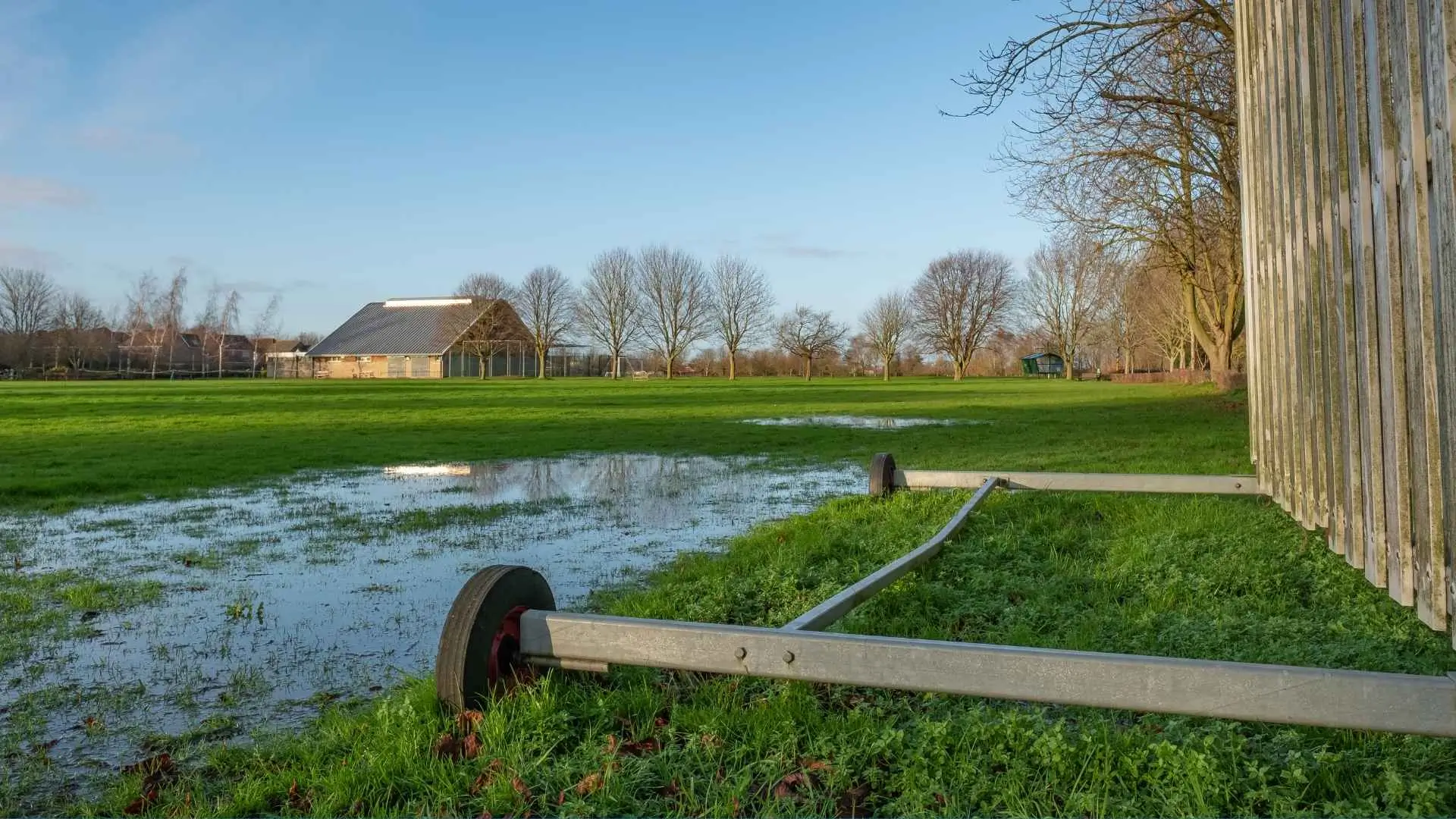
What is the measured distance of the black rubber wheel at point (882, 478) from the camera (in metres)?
9.37

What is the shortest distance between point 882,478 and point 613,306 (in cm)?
7879

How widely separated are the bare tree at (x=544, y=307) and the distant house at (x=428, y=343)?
117 cm

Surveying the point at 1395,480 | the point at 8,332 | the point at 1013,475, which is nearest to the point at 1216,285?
the point at 1013,475

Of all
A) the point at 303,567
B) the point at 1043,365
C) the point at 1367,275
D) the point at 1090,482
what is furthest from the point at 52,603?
the point at 1043,365

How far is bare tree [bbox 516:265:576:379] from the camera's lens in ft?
280

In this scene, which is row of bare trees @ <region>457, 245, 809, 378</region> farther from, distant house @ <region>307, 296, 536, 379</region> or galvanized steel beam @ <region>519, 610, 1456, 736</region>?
galvanized steel beam @ <region>519, 610, 1456, 736</region>

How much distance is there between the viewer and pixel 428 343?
8638 centimetres

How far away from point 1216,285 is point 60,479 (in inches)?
1136

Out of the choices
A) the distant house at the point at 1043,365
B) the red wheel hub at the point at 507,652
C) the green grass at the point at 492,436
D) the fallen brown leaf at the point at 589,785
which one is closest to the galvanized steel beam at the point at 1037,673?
the red wheel hub at the point at 507,652

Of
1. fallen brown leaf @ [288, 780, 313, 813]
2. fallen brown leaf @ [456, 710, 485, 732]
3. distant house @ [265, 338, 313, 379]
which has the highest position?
distant house @ [265, 338, 313, 379]

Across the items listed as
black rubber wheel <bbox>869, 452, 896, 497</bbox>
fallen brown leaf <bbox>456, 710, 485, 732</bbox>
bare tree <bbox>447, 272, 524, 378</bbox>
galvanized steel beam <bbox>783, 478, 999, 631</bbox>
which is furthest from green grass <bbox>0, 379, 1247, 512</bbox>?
bare tree <bbox>447, 272, 524, 378</bbox>

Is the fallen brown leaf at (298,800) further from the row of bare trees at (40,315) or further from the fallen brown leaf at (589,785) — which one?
the row of bare trees at (40,315)

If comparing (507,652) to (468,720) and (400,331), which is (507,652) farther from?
(400,331)

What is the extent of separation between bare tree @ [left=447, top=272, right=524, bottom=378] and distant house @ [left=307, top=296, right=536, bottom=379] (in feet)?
0.23
